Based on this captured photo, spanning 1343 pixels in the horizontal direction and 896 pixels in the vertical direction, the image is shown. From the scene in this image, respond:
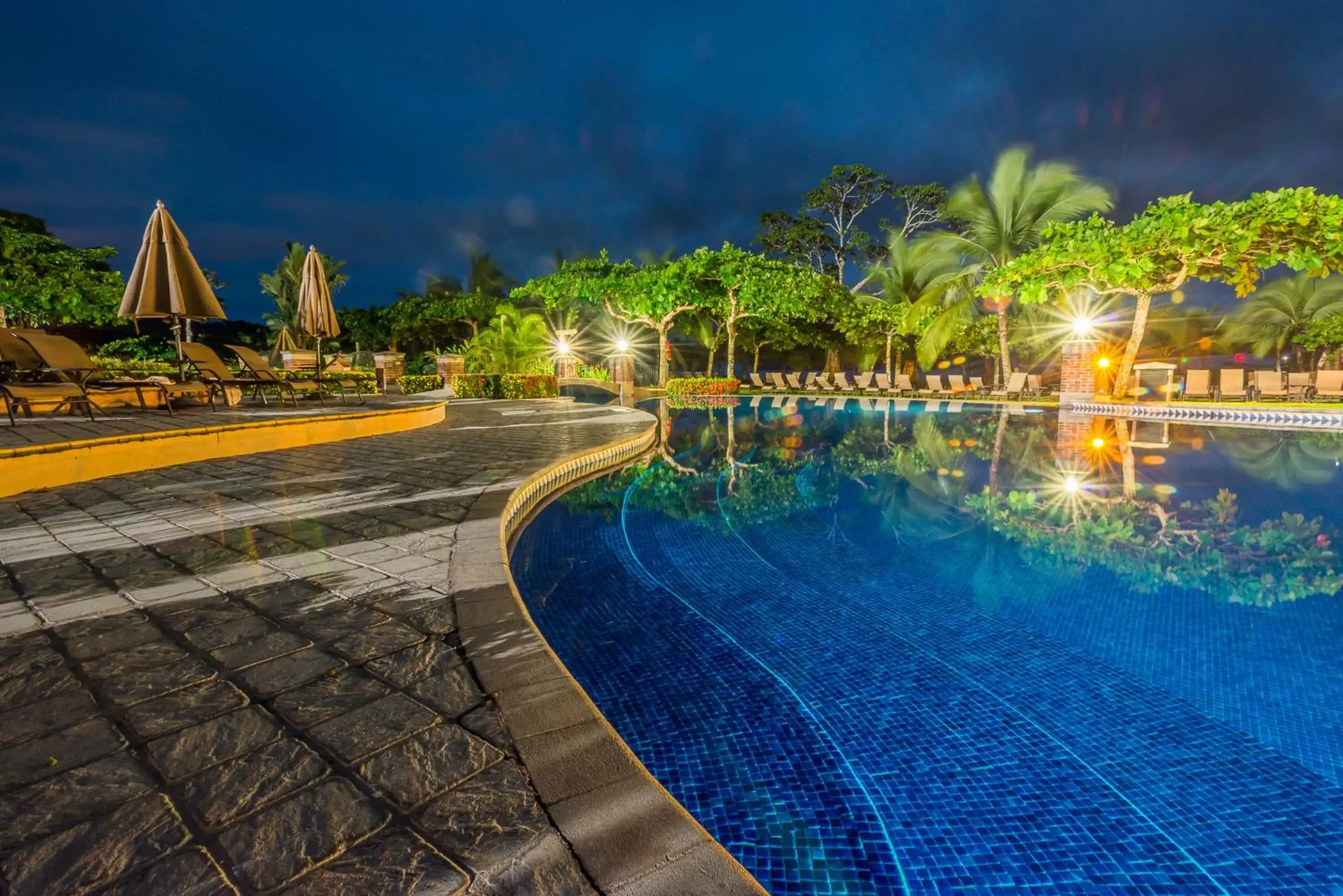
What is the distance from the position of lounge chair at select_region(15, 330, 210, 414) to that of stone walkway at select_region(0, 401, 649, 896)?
3754mm

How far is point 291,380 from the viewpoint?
12.6m

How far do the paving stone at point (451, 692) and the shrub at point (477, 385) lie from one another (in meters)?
16.6

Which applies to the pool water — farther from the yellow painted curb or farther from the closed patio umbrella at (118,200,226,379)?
the closed patio umbrella at (118,200,226,379)

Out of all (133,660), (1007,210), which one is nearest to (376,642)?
(133,660)

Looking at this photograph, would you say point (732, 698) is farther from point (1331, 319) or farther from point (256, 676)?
point (1331, 319)

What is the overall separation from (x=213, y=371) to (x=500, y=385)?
946cm

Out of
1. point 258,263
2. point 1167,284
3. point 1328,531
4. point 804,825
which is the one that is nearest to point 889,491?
point 1328,531

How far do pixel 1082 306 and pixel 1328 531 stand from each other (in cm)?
1276

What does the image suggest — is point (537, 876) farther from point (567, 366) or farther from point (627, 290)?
point (567, 366)

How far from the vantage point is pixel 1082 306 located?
52.6 feet

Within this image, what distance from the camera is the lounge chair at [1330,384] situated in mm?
A: 15328

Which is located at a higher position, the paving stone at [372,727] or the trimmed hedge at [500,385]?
the trimmed hedge at [500,385]

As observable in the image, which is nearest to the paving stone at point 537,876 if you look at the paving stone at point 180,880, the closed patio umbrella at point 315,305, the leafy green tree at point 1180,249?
the paving stone at point 180,880

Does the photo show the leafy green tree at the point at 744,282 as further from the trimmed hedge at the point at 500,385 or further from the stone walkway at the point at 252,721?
the stone walkway at the point at 252,721
